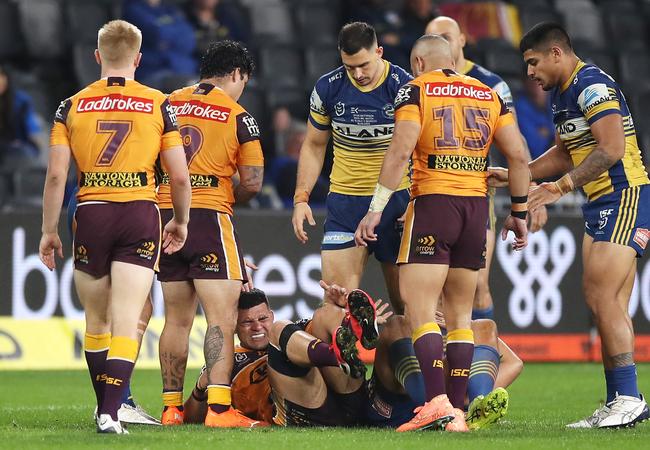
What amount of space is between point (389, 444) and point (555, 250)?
7.66 metres

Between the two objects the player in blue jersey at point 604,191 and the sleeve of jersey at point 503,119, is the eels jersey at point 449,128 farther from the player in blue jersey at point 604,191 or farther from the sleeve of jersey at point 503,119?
the player in blue jersey at point 604,191

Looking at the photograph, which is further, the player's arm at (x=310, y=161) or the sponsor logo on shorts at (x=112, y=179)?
the player's arm at (x=310, y=161)

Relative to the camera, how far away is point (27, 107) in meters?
14.3

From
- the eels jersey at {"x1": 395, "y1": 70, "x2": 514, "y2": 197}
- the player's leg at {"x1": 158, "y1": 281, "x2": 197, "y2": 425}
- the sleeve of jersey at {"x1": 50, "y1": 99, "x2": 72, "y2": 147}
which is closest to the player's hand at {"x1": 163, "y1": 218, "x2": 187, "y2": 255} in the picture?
the sleeve of jersey at {"x1": 50, "y1": 99, "x2": 72, "y2": 147}

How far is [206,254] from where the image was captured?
867 cm

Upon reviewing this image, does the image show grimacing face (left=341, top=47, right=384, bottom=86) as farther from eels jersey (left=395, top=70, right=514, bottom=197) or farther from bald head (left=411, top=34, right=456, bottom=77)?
eels jersey (left=395, top=70, right=514, bottom=197)

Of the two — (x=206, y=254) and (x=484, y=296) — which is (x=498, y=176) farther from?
(x=206, y=254)

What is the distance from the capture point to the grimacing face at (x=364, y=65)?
348 inches

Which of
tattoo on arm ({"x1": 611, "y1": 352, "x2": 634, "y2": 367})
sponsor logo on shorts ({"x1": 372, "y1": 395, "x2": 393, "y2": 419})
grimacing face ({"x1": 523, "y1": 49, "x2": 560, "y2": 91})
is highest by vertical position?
grimacing face ({"x1": 523, "y1": 49, "x2": 560, "y2": 91})

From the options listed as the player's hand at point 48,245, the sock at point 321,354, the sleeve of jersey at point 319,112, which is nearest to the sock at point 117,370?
the player's hand at point 48,245

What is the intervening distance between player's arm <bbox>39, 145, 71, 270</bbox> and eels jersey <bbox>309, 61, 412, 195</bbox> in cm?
216

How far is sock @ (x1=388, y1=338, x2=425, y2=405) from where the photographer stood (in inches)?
317

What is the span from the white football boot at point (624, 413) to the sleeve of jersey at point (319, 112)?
2718 millimetres

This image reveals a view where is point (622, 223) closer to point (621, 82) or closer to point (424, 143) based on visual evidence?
point (424, 143)
